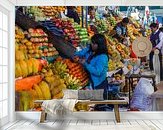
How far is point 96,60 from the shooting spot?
8461 mm

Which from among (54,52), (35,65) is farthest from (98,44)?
(35,65)

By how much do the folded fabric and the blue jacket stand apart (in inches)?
41.4

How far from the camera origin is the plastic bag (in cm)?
844

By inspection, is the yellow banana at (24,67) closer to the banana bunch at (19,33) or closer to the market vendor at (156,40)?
the banana bunch at (19,33)

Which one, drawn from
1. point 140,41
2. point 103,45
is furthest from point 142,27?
point 103,45

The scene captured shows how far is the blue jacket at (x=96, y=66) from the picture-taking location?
8.44 m

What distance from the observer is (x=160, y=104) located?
8.45m

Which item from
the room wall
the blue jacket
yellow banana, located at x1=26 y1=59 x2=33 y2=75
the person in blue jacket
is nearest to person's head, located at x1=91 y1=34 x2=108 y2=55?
the person in blue jacket

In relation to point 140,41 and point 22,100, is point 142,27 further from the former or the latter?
point 22,100

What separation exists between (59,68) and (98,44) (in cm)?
101

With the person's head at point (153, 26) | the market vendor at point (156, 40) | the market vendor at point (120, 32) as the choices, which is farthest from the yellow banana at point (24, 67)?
the person's head at point (153, 26)

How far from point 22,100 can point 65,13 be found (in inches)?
84.1

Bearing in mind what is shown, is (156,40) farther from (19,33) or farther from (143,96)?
(19,33)

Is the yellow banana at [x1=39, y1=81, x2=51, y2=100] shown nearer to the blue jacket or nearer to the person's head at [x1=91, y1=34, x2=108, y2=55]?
the blue jacket
